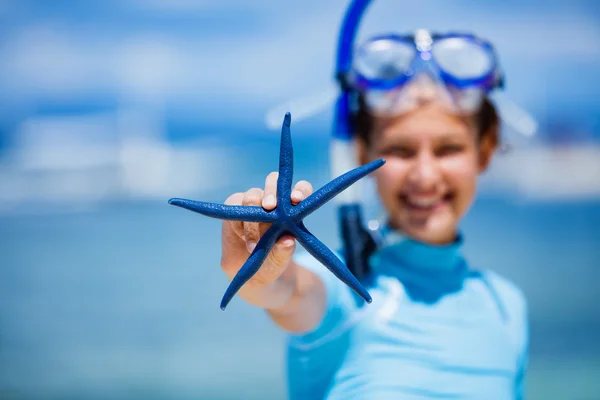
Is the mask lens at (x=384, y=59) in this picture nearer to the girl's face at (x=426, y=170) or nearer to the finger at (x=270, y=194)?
the girl's face at (x=426, y=170)

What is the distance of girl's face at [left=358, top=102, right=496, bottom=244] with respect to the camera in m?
2.63

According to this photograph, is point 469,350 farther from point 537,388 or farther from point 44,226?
point 44,226

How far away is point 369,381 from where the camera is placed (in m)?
2.38

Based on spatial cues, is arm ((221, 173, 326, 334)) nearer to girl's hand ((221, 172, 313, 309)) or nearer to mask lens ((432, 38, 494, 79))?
girl's hand ((221, 172, 313, 309))

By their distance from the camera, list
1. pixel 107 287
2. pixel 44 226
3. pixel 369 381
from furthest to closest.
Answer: pixel 44 226 → pixel 107 287 → pixel 369 381

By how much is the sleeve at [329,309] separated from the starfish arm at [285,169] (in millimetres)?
658

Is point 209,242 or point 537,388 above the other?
point 209,242

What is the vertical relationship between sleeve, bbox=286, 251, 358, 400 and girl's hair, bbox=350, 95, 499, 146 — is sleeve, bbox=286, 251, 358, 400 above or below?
below

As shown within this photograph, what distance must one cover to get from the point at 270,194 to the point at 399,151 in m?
1.06

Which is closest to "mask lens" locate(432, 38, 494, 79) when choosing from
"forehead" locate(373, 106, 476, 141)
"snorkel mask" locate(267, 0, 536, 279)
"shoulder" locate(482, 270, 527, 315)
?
"snorkel mask" locate(267, 0, 536, 279)

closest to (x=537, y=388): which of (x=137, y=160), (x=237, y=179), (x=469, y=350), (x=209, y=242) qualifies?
(x=469, y=350)

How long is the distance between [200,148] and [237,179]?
610 cm

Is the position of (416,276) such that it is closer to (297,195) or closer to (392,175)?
(392,175)

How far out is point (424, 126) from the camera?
8.69ft
